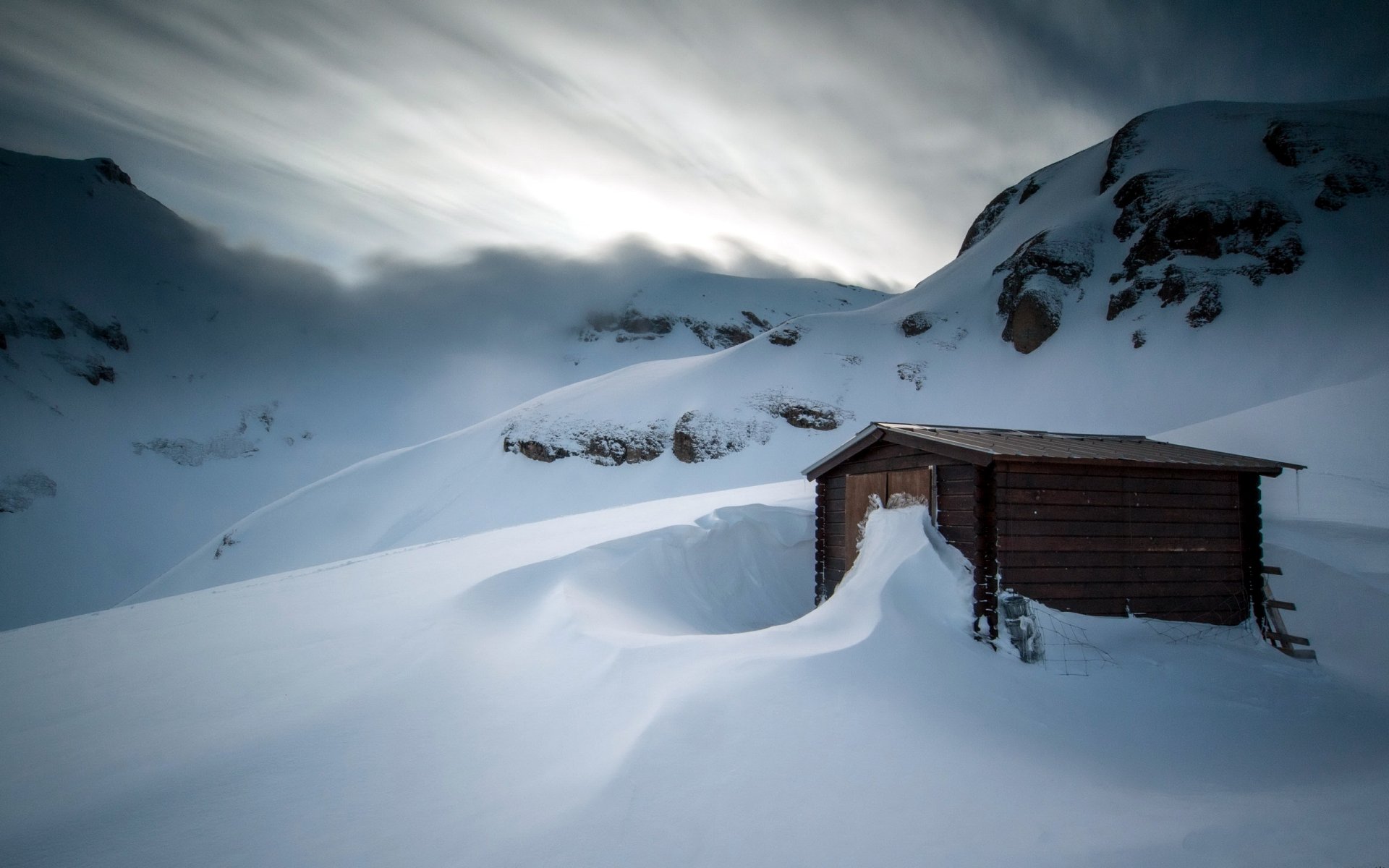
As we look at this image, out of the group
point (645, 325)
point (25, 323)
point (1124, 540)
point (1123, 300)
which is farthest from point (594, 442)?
point (25, 323)

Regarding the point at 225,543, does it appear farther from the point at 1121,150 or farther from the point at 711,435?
the point at 1121,150

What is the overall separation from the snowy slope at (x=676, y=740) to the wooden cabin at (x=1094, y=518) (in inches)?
16.5

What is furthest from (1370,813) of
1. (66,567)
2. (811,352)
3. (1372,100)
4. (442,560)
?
(1372,100)

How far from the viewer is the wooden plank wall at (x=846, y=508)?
27.2ft

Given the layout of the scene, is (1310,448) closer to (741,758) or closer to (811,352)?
(741,758)

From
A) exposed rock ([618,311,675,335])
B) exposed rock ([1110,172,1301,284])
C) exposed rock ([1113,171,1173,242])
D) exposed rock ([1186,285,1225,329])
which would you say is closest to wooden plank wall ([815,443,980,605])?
exposed rock ([1186,285,1225,329])

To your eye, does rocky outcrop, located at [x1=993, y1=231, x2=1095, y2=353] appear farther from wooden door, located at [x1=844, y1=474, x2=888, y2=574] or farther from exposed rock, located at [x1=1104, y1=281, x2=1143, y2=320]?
wooden door, located at [x1=844, y1=474, x2=888, y2=574]

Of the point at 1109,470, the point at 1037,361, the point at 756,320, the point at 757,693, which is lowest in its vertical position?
the point at 757,693

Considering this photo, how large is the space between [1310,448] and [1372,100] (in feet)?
155

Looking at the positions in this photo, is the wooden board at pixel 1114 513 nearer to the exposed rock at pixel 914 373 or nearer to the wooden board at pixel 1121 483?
the wooden board at pixel 1121 483

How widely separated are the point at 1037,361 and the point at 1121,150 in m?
22.5

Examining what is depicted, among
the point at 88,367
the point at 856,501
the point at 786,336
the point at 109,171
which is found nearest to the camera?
the point at 856,501

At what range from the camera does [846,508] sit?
11.2 metres

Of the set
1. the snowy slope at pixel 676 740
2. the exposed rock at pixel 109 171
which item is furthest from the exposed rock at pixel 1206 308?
the exposed rock at pixel 109 171
